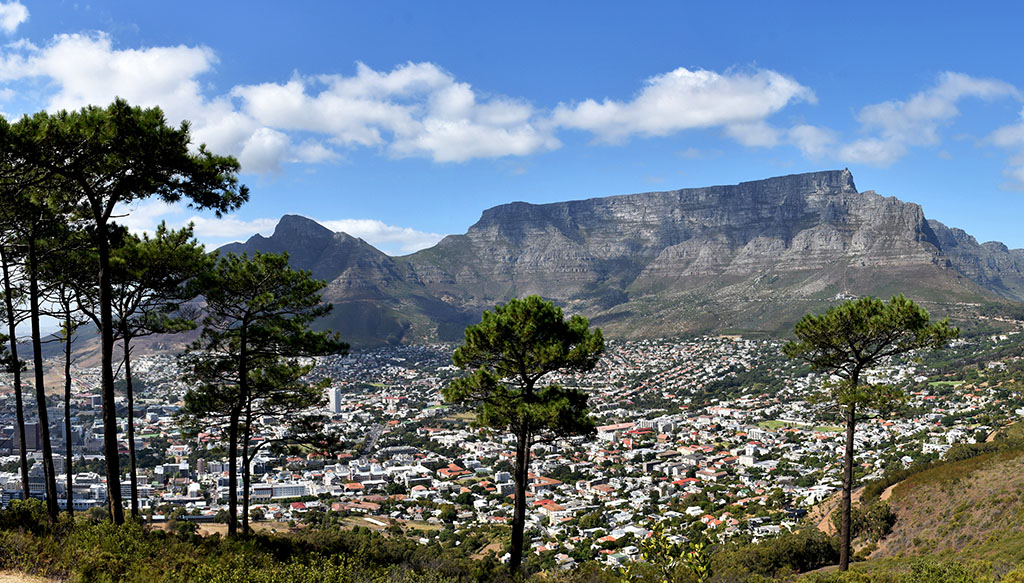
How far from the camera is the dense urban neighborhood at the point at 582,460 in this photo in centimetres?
3338

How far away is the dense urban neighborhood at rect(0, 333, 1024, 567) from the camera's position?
1314 inches

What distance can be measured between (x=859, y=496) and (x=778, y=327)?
132884 millimetres

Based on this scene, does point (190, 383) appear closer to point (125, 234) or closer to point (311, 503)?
point (125, 234)

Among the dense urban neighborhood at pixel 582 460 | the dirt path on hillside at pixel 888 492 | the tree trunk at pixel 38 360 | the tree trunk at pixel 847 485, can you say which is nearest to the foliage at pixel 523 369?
the dense urban neighborhood at pixel 582 460

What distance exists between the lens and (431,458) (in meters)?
61.7

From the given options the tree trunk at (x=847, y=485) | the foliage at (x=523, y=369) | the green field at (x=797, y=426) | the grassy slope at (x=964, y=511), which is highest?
the foliage at (x=523, y=369)

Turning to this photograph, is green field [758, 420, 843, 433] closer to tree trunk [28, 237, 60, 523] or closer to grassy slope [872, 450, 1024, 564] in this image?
grassy slope [872, 450, 1024, 564]

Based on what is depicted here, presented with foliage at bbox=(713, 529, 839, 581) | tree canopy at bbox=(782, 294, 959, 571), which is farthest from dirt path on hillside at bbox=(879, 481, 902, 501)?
tree canopy at bbox=(782, 294, 959, 571)

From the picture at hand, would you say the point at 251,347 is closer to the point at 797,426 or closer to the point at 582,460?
the point at 582,460

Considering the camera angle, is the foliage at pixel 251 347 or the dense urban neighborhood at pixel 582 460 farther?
the dense urban neighborhood at pixel 582 460

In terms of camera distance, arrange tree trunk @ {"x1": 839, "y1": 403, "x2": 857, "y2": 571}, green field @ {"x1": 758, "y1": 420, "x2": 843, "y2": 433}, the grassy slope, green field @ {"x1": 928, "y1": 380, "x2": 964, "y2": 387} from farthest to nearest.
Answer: green field @ {"x1": 928, "y1": 380, "x2": 964, "y2": 387} → green field @ {"x1": 758, "y1": 420, "x2": 843, "y2": 433} → the grassy slope → tree trunk @ {"x1": 839, "y1": 403, "x2": 857, "y2": 571}

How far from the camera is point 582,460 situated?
60.3 m

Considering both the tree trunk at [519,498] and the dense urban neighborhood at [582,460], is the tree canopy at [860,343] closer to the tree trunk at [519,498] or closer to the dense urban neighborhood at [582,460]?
the dense urban neighborhood at [582,460]

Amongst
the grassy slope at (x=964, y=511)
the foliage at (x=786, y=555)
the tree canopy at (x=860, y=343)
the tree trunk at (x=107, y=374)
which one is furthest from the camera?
the foliage at (x=786, y=555)
